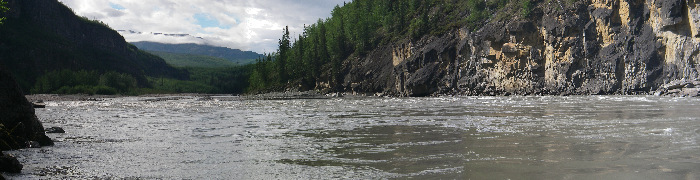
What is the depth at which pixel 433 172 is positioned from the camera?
833 centimetres

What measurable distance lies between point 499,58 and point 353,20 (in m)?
66.1

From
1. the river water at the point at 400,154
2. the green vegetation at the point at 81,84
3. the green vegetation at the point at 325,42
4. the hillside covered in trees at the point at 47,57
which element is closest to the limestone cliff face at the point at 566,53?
the green vegetation at the point at 325,42

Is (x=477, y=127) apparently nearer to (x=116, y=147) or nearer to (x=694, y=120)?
(x=694, y=120)

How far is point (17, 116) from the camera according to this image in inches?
533

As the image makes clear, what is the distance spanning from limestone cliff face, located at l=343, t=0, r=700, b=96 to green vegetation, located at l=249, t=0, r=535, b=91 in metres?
7.70

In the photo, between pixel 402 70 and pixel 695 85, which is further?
pixel 402 70

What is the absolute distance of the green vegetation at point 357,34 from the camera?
9004cm

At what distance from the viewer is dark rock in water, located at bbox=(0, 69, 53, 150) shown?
13023mm

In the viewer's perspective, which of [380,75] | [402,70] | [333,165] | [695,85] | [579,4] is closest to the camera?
[333,165]

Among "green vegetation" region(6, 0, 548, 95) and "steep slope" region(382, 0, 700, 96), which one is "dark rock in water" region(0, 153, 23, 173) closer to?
"steep slope" region(382, 0, 700, 96)

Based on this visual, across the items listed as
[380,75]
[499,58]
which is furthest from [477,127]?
[380,75]

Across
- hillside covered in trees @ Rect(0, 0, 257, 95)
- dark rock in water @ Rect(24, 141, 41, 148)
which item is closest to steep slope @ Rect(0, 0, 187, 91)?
hillside covered in trees @ Rect(0, 0, 257, 95)

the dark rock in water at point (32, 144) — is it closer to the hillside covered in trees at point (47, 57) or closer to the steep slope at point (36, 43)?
the hillside covered in trees at point (47, 57)

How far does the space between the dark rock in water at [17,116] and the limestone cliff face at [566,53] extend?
51.4 meters
